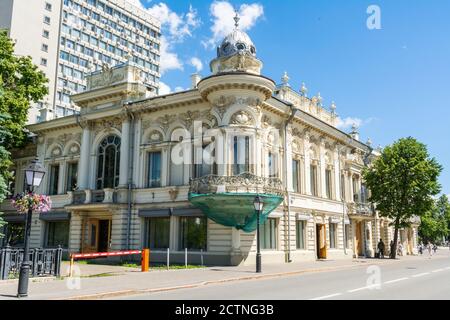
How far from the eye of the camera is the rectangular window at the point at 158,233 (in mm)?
26844

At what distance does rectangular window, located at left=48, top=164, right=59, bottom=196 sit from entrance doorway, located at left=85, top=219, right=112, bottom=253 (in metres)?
5.55

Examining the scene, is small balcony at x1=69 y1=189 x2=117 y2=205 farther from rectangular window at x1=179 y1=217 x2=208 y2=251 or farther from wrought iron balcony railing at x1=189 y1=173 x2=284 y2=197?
wrought iron balcony railing at x1=189 y1=173 x2=284 y2=197

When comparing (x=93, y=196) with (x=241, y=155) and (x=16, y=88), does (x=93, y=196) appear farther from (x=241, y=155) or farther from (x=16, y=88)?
(x=241, y=155)

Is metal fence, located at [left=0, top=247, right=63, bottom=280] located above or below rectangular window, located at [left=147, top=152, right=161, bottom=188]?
below

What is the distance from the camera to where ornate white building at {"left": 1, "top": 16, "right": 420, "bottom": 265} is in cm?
2431

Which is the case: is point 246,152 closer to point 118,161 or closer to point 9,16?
point 118,161

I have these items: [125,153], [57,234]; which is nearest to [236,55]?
[125,153]

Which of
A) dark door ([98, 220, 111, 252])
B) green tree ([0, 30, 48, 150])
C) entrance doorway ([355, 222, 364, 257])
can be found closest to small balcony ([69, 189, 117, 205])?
dark door ([98, 220, 111, 252])

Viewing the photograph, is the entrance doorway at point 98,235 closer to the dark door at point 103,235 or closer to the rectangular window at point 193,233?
the dark door at point 103,235

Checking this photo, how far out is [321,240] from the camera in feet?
104

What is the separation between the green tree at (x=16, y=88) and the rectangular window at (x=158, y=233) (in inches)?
407
